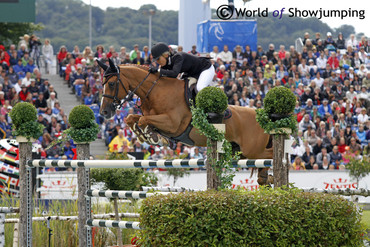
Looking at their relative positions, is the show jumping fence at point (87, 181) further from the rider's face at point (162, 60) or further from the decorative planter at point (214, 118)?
the rider's face at point (162, 60)

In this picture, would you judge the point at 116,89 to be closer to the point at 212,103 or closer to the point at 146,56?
the point at 212,103

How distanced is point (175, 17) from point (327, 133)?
43.8 meters

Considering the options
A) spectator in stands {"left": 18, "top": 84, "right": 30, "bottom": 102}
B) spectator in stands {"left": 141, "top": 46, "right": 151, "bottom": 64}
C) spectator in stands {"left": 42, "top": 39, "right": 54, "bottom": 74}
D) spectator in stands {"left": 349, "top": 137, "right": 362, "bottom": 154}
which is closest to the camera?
spectator in stands {"left": 349, "top": 137, "right": 362, "bottom": 154}

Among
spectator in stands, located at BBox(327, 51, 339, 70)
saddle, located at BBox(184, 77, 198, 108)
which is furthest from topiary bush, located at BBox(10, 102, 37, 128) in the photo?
spectator in stands, located at BBox(327, 51, 339, 70)

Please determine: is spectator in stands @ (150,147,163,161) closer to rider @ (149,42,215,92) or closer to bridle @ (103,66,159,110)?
rider @ (149,42,215,92)

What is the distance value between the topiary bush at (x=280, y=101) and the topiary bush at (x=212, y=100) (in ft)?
1.35

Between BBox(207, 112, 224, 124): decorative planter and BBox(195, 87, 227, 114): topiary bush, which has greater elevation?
BBox(195, 87, 227, 114): topiary bush

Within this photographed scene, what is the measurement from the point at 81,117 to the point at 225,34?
1714 centimetres

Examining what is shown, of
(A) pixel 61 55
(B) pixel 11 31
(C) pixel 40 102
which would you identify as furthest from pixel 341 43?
(B) pixel 11 31

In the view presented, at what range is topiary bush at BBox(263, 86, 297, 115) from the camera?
5020 mm

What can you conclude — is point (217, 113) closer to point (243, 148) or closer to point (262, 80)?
point (243, 148)

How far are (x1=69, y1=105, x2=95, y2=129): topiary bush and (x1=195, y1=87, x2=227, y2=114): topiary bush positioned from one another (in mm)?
1543

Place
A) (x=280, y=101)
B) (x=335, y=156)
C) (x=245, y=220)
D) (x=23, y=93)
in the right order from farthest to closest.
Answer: (x=23, y=93)
(x=335, y=156)
(x=280, y=101)
(x=245, y=220)

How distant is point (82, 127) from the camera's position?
601 cm
